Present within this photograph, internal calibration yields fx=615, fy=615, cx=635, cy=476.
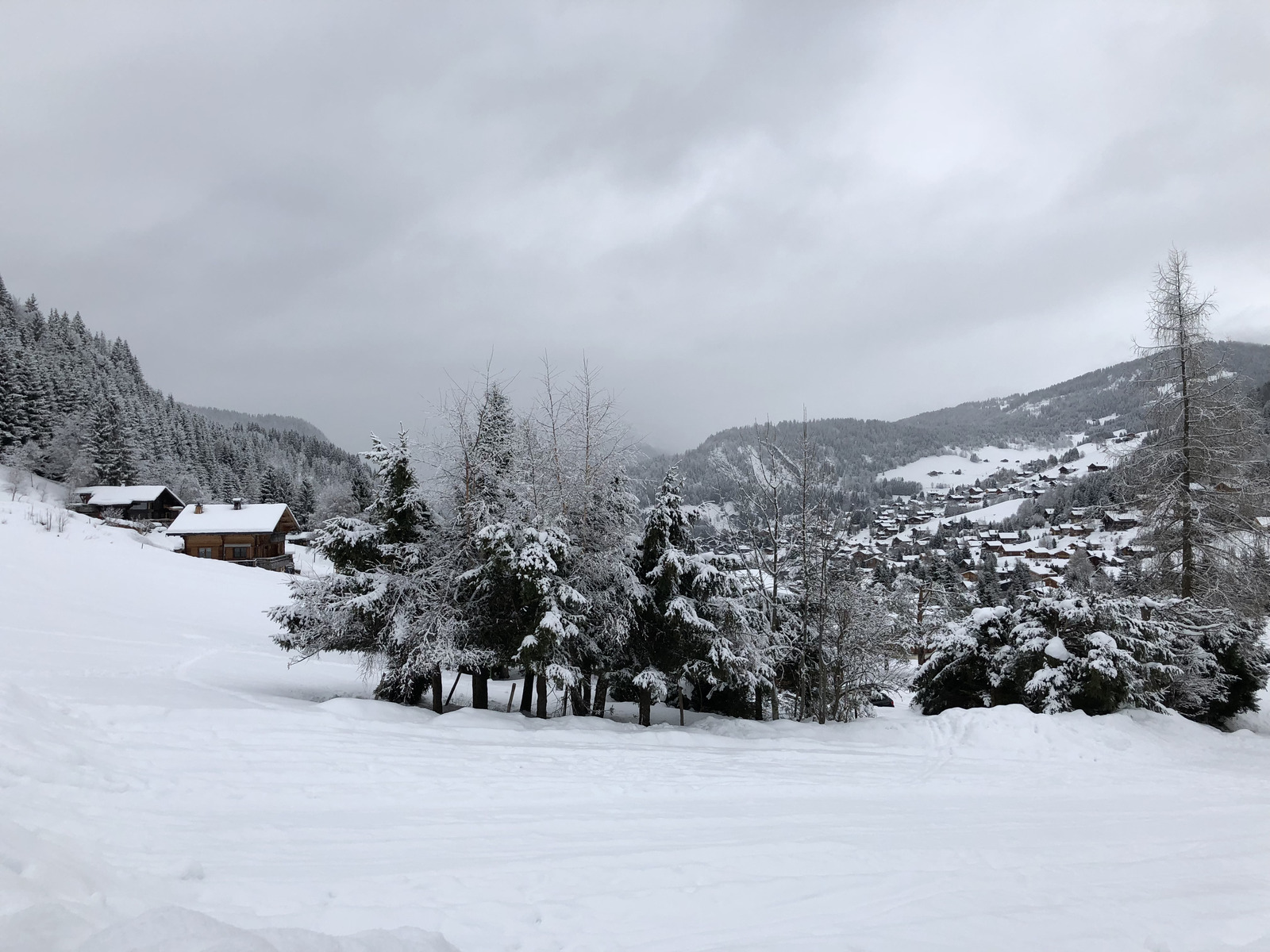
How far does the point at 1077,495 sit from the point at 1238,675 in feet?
458

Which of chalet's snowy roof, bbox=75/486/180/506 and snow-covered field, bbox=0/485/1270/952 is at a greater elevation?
chalet's snowy roof, bbox=75/486/180/506

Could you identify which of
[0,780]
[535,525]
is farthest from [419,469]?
[0,780]

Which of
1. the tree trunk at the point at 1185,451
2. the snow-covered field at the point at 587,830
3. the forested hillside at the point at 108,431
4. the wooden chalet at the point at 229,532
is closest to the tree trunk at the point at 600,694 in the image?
the snow-covered field at the point at 587,830

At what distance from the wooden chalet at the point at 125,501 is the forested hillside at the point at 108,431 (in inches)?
113

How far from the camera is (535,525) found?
563 inches

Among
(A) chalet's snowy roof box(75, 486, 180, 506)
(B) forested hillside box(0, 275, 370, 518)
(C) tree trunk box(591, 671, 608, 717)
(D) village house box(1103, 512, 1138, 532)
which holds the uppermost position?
(B) forested hillside box(0, 275, 370, 518)

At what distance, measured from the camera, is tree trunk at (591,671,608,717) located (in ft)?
50.7

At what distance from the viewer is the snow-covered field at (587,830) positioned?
4.70 meters

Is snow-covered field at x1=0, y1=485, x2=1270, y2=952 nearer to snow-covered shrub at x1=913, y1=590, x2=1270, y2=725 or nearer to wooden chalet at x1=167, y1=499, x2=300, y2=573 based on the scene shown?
snow-covered shrub at x1=913, y1=590, x2=1270, y2=725

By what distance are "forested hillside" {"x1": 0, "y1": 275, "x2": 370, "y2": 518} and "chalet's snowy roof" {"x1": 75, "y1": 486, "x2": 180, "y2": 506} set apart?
261 centimetres

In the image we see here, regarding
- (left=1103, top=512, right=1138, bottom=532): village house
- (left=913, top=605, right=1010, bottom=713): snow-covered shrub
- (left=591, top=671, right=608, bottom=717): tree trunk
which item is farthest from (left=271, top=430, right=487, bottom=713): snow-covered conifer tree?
(left=1103, top=512, right=1138, bottom=532): village house

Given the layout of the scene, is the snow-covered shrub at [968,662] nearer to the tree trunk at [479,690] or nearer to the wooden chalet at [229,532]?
the tree trunk at [479,690]

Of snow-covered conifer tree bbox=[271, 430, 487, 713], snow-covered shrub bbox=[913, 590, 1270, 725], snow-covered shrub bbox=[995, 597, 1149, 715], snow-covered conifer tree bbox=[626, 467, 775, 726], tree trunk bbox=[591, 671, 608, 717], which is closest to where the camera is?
snow-covered conifer tree bbox=[271, 430, 487, 713]

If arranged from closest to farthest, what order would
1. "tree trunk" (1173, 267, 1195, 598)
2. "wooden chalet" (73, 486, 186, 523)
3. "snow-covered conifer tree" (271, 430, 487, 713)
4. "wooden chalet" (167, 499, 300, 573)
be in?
"snow-covered conifer tree" (271, 430, 487, 713) < "tree trunk" (1173, 267, 1195, 598) < "wooden chalet" (167, 499, 300, 573) < "wooden chalet" (73, 486, 186, 523)
